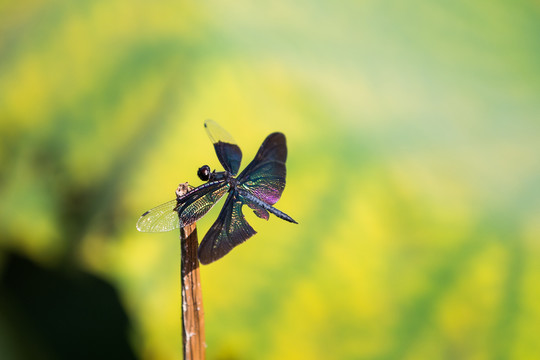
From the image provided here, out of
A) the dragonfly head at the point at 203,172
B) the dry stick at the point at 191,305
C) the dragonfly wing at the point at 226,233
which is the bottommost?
the dry stick at the point at 191,305

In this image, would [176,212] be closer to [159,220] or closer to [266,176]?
[159,220]

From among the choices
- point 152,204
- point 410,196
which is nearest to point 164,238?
point 152,204

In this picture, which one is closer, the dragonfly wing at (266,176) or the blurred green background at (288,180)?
the dragonfly wing at (266,176)

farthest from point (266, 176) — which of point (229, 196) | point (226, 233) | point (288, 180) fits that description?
point (288, 180)

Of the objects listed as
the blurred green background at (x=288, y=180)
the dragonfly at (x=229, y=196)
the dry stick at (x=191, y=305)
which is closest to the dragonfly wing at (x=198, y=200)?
the dragonfly at (x=229, y=196)

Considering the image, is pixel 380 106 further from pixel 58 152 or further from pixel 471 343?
pixel 58 152

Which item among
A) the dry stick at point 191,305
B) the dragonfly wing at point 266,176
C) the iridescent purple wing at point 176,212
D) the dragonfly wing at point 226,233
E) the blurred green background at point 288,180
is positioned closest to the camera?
the dry stick at point 191,305

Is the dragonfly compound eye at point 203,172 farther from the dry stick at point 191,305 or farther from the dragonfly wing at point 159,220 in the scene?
the dry stick at point 191,305
